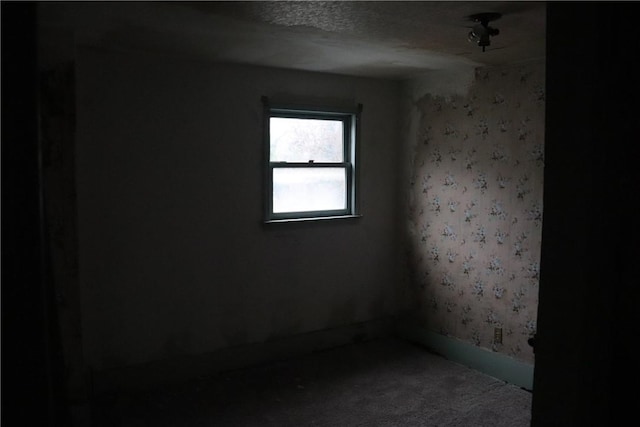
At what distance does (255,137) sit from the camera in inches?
159

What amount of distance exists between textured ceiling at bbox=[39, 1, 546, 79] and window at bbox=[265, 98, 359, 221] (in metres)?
0.50

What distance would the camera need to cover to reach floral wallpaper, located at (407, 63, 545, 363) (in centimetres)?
378

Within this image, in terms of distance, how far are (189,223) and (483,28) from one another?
2.30 m

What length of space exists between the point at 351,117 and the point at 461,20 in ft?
6.29

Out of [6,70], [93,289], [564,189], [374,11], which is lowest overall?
[93,289]

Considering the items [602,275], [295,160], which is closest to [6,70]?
[602,275]

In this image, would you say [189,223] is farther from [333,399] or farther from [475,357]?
[475,357]

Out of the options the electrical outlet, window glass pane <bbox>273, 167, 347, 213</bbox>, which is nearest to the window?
window glass pane <bbox>273, 167, 347, 213</bbox>

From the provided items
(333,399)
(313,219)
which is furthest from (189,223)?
(333,399)

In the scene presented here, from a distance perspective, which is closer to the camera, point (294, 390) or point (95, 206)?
point (95, 206)

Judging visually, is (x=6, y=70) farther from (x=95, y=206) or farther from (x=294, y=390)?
(x=294, y=390)

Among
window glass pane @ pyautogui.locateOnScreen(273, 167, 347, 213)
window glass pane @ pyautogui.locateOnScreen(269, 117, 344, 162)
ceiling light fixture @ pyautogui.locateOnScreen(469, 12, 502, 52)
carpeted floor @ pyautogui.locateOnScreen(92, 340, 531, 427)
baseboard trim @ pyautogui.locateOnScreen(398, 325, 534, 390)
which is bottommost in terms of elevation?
carpeted floor @ pyautogui.locateOnScreen(92, 340, 531, 427)

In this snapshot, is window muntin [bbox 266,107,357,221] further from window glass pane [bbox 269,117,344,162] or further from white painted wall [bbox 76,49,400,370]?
white painted wall [bbox 76,49,400,370]

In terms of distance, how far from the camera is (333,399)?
3.61m
